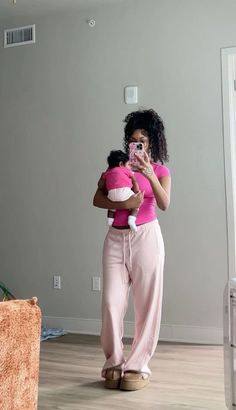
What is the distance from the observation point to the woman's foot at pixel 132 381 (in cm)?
237

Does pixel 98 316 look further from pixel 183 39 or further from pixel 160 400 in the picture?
pixel 183 39

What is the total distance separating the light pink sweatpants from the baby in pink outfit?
9 cm

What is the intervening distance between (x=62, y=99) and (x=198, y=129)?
1175 millimetres

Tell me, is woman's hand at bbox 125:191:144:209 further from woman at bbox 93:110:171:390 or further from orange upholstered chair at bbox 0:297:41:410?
orange upholstered chair at bbox 0:297:41:410

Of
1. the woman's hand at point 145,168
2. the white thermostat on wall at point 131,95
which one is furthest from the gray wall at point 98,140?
the woman's hand at point 145,168

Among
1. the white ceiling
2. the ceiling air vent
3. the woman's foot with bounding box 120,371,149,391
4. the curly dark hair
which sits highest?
the white ceiling

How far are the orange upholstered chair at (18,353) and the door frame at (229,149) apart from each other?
2.20m

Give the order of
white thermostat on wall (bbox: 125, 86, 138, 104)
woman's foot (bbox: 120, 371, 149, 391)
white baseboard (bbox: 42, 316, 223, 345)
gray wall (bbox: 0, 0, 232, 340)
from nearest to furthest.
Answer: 1. woman's foot (bbox: 120, 371, 149, 391)
2. white baseboard (bbox: 42, 316, 223, 345)
3. gray wall (bbox: 0, 0, 232, 340)
4. white thermostat on wall (bbox: 125, 86, 138, 104)

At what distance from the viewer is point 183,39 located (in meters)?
3.69

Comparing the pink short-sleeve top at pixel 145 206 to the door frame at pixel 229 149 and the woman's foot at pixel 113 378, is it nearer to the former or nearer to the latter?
the woman's foot at pixel 113 378

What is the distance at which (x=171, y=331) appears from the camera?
362 cm

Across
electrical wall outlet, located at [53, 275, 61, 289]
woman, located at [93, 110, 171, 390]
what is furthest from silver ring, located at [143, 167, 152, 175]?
electrical wall outlet, located at [53, 275, 61, 289]

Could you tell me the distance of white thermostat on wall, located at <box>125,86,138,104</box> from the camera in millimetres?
3816

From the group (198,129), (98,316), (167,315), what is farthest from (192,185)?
(98,316)
